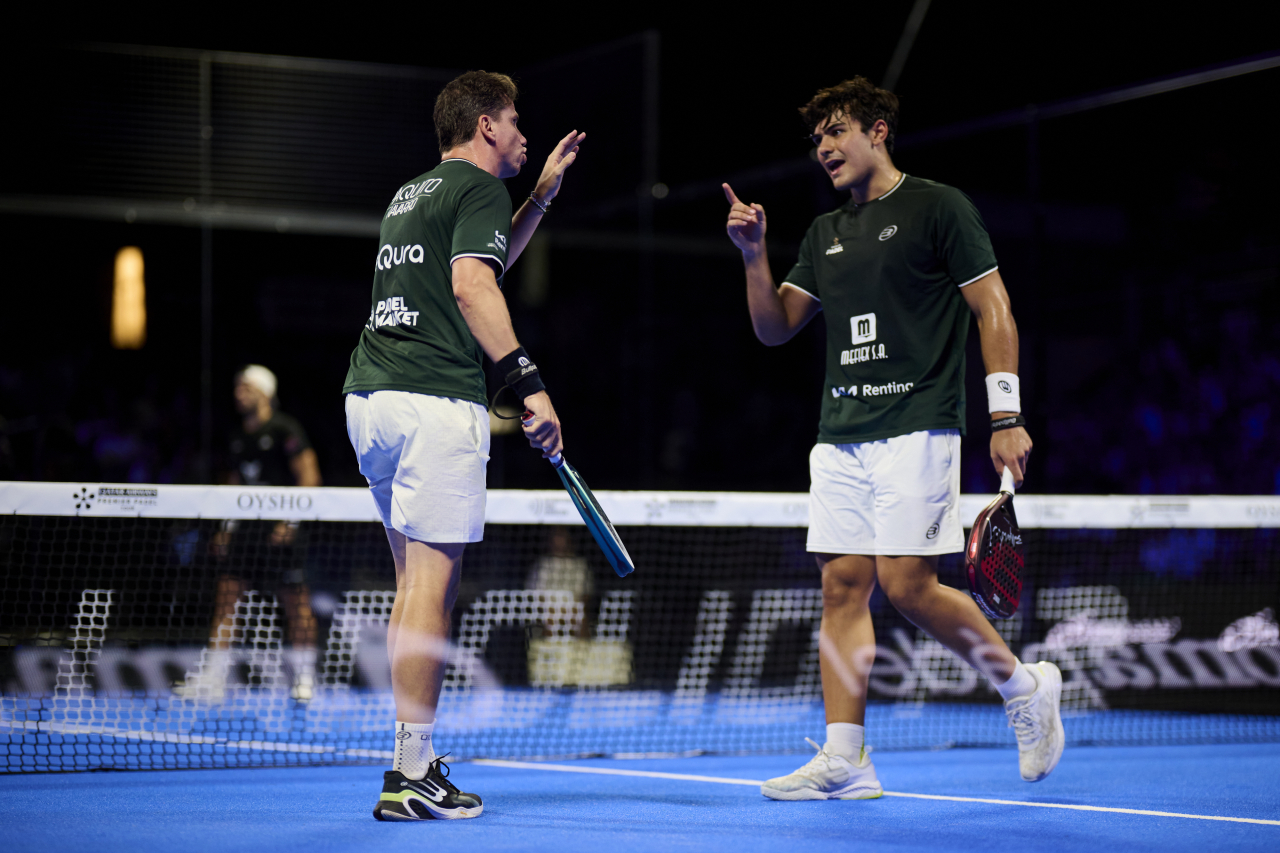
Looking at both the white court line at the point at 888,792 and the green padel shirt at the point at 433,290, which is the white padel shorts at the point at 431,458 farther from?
the white court line at the point at 888,792

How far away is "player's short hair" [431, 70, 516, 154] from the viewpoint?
3939 millimetres

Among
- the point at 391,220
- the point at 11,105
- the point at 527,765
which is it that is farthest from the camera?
the point at 11,105

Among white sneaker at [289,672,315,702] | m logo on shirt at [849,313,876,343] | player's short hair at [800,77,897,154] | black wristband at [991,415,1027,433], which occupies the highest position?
player's short hair at [800,77,897,154]

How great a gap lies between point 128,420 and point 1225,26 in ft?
24.0

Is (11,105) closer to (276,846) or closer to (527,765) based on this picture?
(527,765)

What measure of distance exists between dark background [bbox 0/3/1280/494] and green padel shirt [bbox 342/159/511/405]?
4.22 meters

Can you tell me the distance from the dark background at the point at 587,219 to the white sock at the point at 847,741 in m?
3.51

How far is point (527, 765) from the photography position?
4.94m

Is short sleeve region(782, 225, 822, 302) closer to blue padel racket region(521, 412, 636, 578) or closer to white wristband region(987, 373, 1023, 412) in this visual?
white wristband region(987, 373, 1023, 412)

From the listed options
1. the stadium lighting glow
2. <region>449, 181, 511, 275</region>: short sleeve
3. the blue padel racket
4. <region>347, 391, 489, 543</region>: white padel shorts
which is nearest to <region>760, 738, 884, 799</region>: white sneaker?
the blue padel racket

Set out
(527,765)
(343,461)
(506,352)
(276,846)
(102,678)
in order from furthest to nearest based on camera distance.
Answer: (343,461)
(102,678)
(527,765)
(506,352)
(276,846)

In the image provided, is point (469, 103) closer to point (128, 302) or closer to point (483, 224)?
point (483, 224)

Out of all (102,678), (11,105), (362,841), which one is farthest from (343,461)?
(362,841)

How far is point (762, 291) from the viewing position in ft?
14.5
